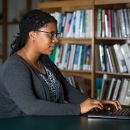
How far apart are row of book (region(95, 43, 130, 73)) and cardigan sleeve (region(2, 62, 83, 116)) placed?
1.75m

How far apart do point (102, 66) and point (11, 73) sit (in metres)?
1.90

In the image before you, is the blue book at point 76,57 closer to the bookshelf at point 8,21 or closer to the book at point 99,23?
the book at point 99,23

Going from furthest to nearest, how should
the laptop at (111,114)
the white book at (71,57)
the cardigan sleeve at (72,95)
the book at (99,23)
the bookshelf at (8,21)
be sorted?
the bookshelf at (8,21)
the white book at (71,57)
the book at (99,23)
the cardigan sleeve at (72,95)
the laptop at (111,114)

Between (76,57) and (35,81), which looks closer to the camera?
(35,81)

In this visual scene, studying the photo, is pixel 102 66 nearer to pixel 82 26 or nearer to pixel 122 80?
pixel 122 80

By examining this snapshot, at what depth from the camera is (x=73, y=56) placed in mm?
3766

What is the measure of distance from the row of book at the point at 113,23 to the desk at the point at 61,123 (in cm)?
189

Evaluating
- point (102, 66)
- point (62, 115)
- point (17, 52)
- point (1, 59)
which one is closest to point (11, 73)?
point (17, 52)

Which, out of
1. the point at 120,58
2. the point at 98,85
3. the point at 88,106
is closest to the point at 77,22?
the point at 120,58

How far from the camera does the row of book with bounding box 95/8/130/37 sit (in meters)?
3.47

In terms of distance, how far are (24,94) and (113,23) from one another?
1991mm

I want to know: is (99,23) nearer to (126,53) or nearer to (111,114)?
(126,53)

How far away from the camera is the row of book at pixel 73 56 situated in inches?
145

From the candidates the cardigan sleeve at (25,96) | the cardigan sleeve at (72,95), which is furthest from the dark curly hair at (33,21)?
the cardigan sleeve at (72,95)
